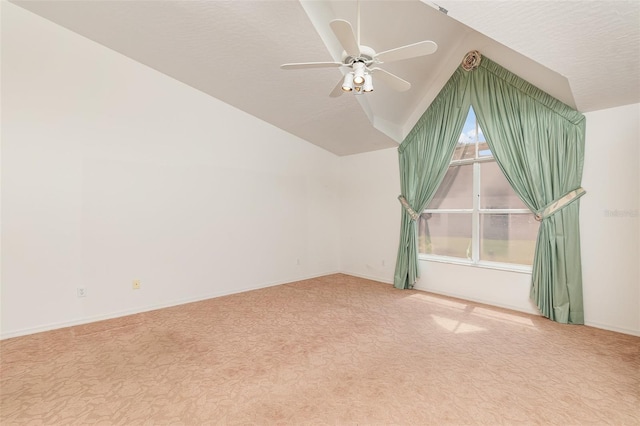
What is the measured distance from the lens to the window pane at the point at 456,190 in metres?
4.25

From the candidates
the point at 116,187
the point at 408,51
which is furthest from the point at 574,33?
the point at 116,187

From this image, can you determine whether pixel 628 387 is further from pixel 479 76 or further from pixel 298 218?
pixel 298 218

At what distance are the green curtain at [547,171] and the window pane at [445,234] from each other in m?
0.90

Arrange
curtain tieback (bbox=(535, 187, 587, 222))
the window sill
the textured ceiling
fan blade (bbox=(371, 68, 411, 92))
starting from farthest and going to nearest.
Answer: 1. the window sill
2. curtain tieback (bbox=(535, 187, 587, 222))
3. fan blade (bbox=(371, 68, 411, 92))
4. the textured ceiling

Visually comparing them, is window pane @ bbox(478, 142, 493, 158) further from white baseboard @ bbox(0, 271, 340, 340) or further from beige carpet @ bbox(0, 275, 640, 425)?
white baseboard @ bbox(0, 271, 340, 340)

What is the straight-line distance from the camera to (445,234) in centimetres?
453

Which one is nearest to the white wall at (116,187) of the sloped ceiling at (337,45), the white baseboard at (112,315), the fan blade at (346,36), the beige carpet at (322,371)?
the white baseboard at (112,315)

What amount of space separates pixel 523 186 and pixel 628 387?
2.26m

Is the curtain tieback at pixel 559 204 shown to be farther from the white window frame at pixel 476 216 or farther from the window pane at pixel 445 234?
the window pane at pixel 445 234

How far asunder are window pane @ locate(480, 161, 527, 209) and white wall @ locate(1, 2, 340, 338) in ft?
10.9

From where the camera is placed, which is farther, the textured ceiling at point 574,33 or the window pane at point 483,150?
the window pane at point 483,150

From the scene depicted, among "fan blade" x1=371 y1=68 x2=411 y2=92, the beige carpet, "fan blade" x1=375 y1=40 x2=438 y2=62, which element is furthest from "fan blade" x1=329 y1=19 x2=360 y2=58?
the beige carpet

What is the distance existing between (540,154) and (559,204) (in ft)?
2.15

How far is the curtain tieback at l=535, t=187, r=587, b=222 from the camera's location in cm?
320
